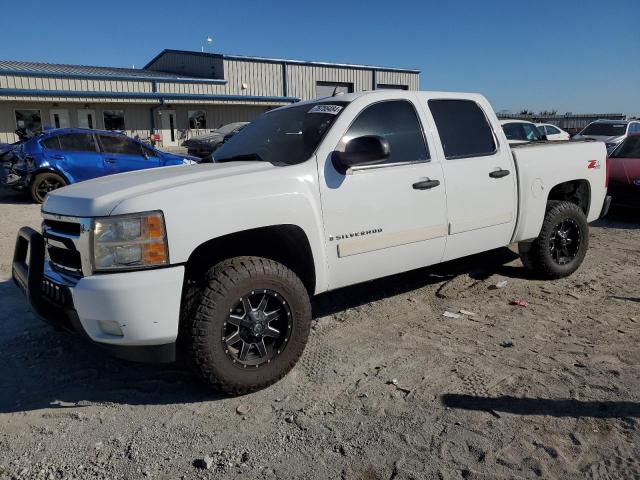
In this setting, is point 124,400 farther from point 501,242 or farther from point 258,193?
point 501,242

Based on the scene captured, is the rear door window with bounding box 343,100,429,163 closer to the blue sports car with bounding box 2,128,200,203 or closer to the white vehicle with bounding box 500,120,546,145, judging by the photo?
the blue sports car with bounding box 2,128,200,203

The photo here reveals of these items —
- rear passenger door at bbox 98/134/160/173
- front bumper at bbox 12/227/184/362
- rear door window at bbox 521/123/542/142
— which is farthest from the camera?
rear door window at bbox 521/123/542/142

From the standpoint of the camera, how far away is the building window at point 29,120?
25328mm

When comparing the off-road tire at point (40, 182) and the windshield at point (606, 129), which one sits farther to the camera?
the windshield at point (606, 129)

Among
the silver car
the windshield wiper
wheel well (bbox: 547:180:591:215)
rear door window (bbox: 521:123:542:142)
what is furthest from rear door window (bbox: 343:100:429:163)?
the silver car

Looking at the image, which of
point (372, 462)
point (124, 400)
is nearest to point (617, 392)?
point (372, 462)

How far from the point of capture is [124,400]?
11.1 feet

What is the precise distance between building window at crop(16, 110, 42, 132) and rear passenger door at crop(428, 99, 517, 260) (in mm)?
25866

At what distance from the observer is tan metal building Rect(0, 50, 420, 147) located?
82.5ft

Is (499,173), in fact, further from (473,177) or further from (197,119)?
(197,119)

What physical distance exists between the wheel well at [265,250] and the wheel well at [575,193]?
3372 millimetres

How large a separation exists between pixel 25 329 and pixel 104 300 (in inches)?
82.0

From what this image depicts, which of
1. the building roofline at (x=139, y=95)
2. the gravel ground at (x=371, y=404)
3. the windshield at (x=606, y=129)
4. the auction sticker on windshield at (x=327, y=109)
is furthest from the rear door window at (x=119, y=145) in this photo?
the windshield at (x=606, y=129)

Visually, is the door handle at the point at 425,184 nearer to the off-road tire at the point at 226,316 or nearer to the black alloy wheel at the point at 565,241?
the off-road tire at the point at 226,316
